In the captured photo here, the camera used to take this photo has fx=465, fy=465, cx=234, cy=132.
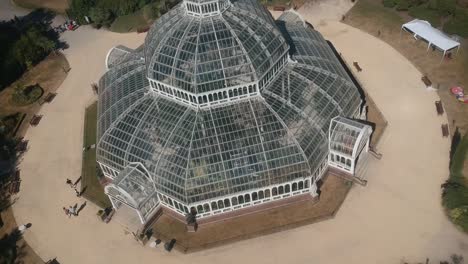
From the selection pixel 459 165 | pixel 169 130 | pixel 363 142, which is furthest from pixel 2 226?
pixel 459 165

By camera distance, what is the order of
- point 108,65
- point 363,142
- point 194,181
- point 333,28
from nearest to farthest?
point 194,181, point 363,142, point 108,65, point 333,28

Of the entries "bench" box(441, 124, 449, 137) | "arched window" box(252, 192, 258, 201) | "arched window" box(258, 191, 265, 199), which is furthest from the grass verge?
"arched window" box(252, 192, 258, 201)

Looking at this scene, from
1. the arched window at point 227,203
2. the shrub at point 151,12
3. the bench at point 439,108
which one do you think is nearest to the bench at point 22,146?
the arched window at point 227,203

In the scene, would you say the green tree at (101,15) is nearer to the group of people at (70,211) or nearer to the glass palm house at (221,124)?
the glass palm house at (221,124)

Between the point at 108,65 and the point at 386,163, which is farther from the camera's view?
the point at 108,65

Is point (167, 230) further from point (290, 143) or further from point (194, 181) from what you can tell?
point (290, 143)

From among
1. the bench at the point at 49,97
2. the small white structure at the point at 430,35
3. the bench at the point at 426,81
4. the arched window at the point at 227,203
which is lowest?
the bench at the point at 426,81
